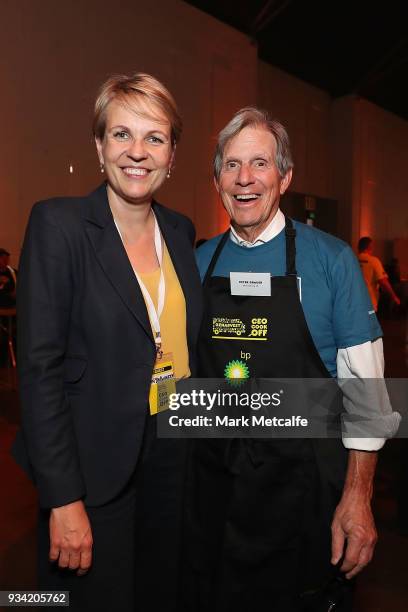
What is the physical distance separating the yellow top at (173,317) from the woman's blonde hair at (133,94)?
40cm

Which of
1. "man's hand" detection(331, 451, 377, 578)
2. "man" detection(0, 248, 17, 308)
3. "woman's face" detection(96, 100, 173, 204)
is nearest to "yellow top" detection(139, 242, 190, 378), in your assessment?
"woman's face" detection(96, 100, 173, 204)

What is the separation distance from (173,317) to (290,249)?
0.40 m

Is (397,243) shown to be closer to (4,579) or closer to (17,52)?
(17,52)

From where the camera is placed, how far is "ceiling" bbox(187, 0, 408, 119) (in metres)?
8.58

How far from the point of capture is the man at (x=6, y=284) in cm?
512

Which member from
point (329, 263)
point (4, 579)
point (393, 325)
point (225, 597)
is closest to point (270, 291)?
point (329, 263)

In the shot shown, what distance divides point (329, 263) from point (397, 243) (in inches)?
529

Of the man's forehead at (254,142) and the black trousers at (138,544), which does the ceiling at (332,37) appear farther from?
the black trousers at (138,544)

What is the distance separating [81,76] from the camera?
6871 mm

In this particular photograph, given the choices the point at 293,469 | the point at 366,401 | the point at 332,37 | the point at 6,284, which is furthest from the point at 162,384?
the point at 332,37

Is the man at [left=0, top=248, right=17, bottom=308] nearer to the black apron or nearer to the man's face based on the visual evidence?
the man's face

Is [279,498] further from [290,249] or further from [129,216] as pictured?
[129,216]

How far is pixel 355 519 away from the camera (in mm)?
1362

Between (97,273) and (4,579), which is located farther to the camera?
(4,579)
